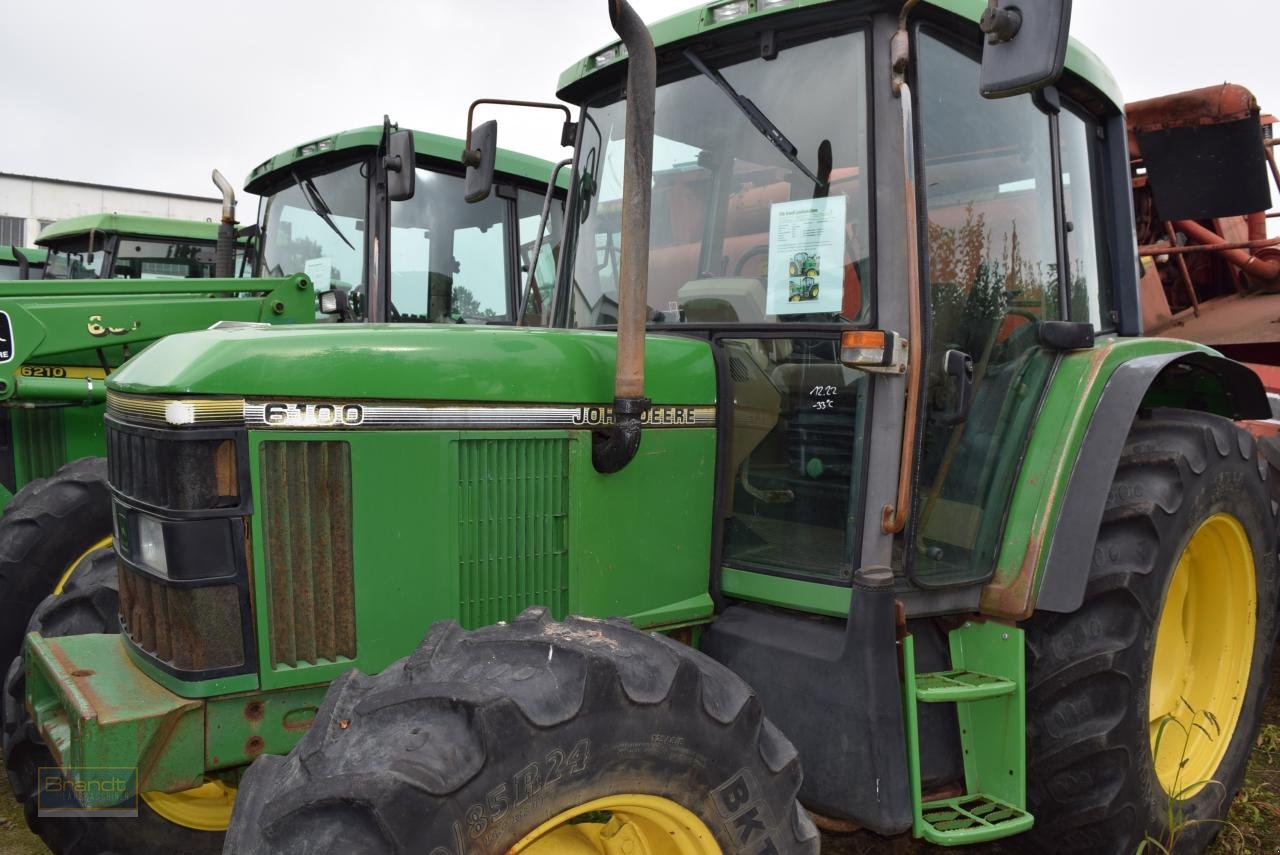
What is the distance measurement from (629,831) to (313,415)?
106cm

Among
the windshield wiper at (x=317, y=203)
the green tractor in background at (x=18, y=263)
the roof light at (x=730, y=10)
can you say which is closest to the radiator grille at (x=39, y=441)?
the windshield wiper at (x=317, y=203)

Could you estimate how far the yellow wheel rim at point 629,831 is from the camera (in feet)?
6.24

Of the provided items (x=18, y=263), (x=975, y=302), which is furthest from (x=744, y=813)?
(x=18, y=263)

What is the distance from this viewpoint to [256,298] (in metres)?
5.14

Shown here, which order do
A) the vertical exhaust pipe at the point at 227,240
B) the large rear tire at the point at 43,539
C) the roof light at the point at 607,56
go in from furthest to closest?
the vertical exhaust pipe at the point at 227,240
the large rear tire at the point at 43,539
the roof light at the point at 607,56

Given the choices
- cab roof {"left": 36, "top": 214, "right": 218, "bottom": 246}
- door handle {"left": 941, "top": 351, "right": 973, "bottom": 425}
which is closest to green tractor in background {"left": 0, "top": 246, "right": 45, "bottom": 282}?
cab roof {"left": 36, "top": 214, "right": 218, "bottom": 246}

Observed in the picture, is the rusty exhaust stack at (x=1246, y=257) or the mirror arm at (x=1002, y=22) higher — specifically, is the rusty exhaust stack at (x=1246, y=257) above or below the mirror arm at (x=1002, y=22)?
below

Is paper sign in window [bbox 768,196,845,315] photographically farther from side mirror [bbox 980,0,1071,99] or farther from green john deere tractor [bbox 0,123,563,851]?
green john deere tractor [bbox 0,123,563,851]

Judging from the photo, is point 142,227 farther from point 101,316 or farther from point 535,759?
point 535,759

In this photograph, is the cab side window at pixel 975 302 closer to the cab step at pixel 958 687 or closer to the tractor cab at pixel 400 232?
the cab step at pixel 958 687

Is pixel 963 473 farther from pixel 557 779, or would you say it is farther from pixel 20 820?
pixel 20 820

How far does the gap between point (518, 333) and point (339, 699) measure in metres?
0.93

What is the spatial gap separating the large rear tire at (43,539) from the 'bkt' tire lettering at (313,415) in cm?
222

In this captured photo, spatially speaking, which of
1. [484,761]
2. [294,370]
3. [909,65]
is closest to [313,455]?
[294,370]
